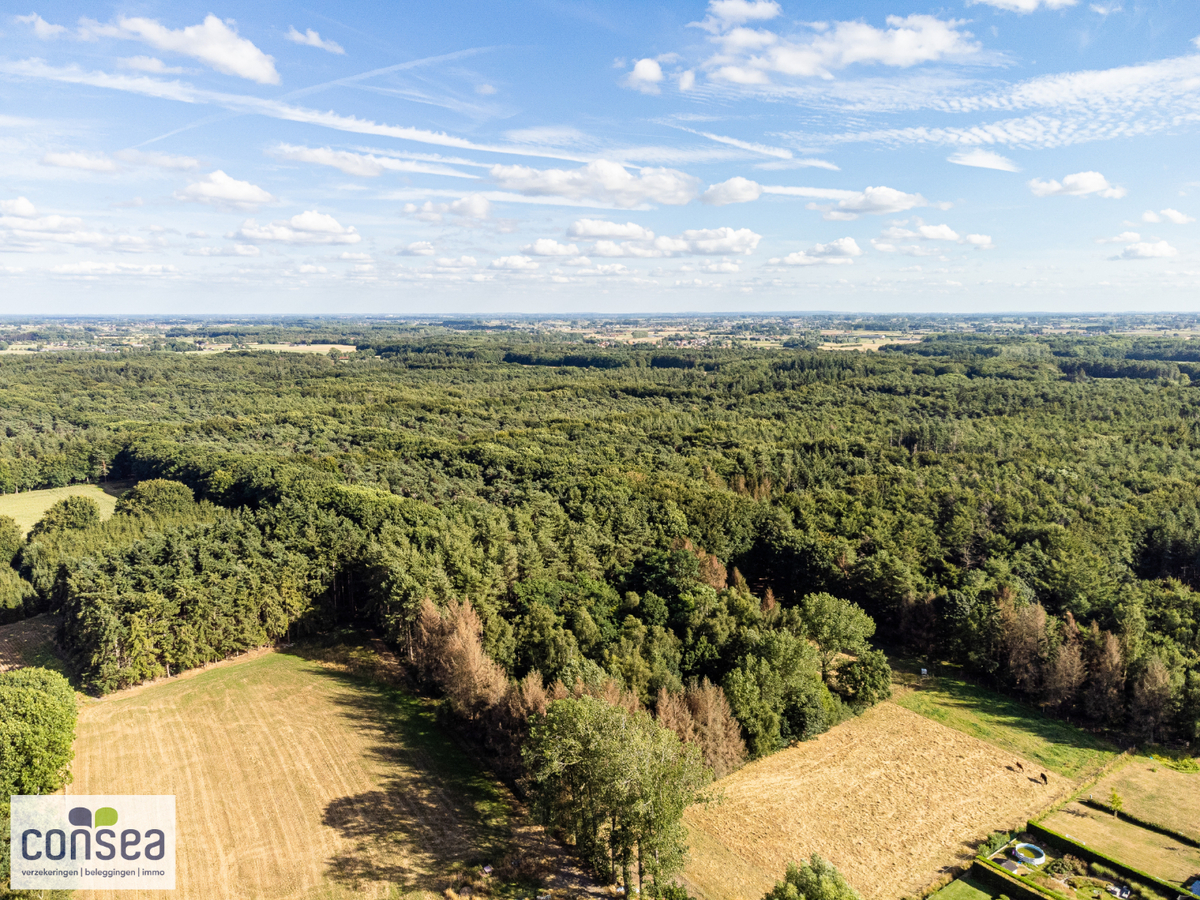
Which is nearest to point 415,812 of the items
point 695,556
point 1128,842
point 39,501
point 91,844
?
point 91,844

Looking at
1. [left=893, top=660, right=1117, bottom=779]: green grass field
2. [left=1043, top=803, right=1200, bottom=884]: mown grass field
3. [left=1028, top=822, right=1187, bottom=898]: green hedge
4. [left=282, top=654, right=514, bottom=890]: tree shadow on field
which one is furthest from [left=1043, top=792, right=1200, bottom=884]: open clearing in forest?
[left=282, top=654, right=514, bottom=890]: tree shadow on field

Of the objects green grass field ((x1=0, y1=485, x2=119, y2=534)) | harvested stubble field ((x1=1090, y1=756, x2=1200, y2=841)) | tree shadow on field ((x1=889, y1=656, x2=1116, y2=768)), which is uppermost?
green grass field ((x1=0, y1=485, x2=119, y2=534))

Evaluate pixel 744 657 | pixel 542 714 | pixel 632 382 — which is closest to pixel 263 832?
pixel 542 714

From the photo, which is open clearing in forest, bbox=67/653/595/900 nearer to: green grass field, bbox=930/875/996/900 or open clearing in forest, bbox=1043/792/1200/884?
green grass field, bbox=930/875/996/900

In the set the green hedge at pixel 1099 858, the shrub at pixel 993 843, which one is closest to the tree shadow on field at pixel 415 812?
the shrub at pixel 993 843

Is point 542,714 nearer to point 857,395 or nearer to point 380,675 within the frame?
point 380,675
